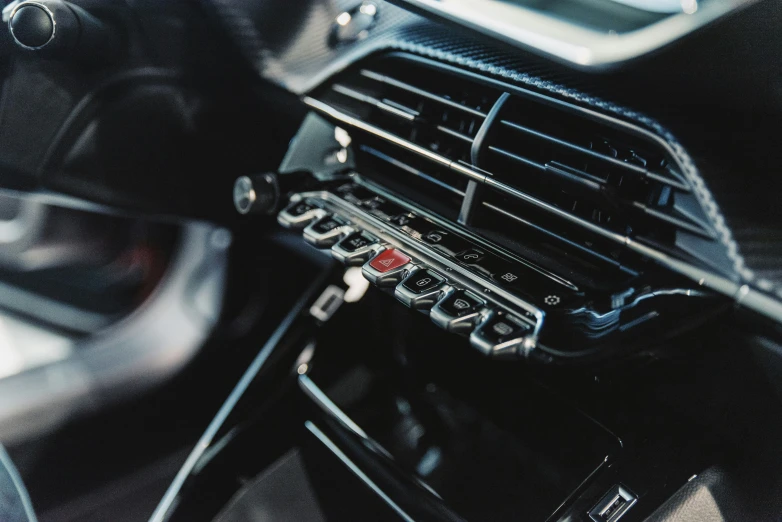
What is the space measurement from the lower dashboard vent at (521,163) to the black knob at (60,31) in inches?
13.8

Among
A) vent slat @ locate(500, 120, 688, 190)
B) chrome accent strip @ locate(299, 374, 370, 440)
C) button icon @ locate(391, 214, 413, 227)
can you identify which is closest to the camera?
vent slat @ locate(500, 120, 688, 190)

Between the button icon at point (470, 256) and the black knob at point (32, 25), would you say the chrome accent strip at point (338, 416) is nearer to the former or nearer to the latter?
the button icon at point (470, 256)

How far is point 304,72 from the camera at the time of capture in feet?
3.41

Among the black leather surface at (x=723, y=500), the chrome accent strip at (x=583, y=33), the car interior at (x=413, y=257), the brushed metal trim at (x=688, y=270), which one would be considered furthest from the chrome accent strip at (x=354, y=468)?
the chrome accent strip at (x=583, y=33)

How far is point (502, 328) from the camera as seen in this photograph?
2.16 ft

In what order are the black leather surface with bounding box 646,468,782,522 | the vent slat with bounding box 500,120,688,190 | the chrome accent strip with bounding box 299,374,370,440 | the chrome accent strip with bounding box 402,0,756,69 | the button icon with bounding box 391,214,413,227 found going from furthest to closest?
the chrome accent strip with bounding box 299,374,370,440
the button icon with bounding box 391,214,413,227
the black leather surface with bounding box 646,468,782,522
the vent slat with bounding box 500,120,688,190
the chrome accent strip with bounding box 402,0,756,69

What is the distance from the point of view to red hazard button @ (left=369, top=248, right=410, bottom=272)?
757mm

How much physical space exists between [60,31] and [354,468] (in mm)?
727

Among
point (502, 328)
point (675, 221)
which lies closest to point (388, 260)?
point (502, 328)

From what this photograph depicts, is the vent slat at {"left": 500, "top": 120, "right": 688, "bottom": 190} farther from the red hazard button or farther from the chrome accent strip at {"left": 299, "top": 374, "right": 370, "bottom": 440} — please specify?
the chrome accent strip at {"left": 299, "top": 374, "right": 370, "bottom": 440}

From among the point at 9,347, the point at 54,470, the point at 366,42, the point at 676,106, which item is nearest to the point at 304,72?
the point at 366,42

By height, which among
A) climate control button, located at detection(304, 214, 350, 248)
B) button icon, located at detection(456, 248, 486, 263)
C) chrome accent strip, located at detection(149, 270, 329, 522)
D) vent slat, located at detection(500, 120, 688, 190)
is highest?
vent slat, located at detection(500, 120, 688, 190)

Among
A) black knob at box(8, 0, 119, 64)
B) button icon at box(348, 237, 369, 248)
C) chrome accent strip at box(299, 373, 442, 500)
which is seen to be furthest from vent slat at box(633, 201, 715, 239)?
black knob at box(8, 0, 119, 64)

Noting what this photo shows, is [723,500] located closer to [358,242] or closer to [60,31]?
[358,242]
